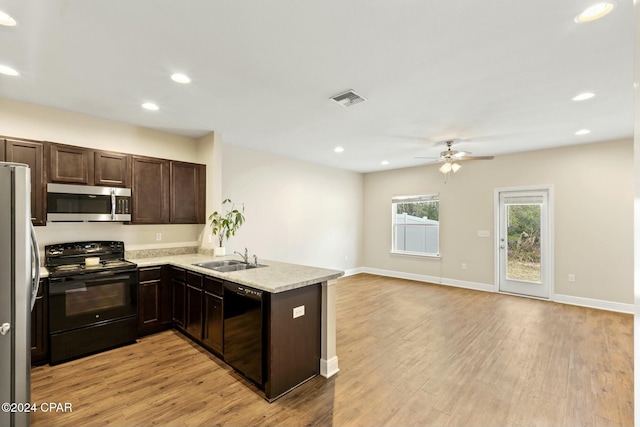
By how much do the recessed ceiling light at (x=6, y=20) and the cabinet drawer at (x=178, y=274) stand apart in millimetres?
2543

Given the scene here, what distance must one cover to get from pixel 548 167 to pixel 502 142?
1266mm

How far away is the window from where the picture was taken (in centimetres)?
676

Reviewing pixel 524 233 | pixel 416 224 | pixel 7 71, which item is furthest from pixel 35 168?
pixel 524 233

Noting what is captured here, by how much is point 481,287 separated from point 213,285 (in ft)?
17.6

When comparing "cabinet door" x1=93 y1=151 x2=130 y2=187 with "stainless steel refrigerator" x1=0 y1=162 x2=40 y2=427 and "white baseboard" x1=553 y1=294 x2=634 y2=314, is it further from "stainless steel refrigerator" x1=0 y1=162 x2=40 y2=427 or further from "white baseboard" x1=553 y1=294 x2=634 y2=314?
"white baseboard" x1=553 y1=294 x2=634 y2=314

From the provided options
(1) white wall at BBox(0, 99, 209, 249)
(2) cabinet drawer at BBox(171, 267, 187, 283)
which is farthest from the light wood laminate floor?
(1) white wall at BBox(0, 99, 209, 249)

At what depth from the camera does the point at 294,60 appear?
233 cm

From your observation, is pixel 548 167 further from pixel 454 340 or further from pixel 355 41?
pixel 355 41

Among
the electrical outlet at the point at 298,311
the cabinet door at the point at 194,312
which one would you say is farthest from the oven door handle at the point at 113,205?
the electrical outlet at the point at 298,311

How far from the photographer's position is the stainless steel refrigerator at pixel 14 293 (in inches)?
66.8

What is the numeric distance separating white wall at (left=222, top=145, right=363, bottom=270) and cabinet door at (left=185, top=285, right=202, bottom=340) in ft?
5.23

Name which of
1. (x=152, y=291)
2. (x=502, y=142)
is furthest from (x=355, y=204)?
(x=152, y=291)

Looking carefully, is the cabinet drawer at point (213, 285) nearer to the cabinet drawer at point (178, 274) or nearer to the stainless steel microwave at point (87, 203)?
the cabinet drawer at point (178, 274)

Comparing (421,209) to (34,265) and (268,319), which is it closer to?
(268,319)
